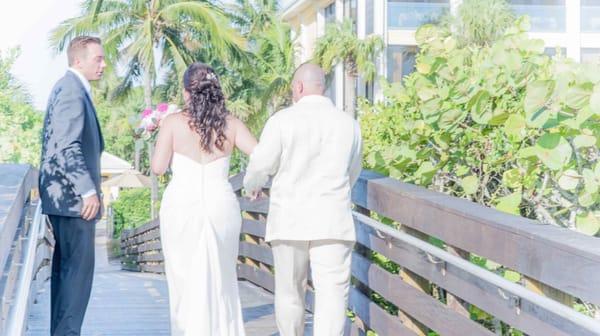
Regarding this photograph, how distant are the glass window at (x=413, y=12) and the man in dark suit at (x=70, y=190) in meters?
27.6

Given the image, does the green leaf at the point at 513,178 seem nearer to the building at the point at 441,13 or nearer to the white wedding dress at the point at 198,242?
the white wedding dress at the point at 198,242

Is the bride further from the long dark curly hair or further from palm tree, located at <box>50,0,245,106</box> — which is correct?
palm tree, located at <box>50,0,245,106</box>

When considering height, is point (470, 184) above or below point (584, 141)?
below

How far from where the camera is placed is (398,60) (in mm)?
33594

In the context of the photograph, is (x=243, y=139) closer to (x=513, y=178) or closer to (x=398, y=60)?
(x=513, y=178)

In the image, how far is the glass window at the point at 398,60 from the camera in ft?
109

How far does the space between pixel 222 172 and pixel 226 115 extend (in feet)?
1.05

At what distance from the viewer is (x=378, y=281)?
5.64 m

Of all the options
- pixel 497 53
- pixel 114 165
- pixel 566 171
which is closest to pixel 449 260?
pixel 566 171

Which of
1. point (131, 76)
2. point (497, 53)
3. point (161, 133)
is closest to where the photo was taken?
point (497, 53)

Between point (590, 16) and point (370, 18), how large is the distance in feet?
22.7

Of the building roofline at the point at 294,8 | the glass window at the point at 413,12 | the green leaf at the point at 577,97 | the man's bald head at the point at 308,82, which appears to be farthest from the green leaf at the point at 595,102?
the building roofline at the point at 294,8

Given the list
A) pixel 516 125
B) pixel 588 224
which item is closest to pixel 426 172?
pixel 516 125

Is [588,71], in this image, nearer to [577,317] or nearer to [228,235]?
[577,317]
